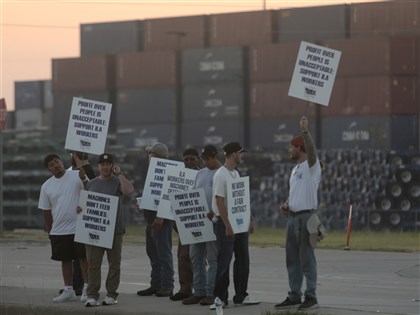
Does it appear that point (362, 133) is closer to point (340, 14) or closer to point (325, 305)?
point (340, 14)

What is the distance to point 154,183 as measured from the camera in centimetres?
1370

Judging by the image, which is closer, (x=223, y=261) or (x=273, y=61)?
(x=223, y=261)

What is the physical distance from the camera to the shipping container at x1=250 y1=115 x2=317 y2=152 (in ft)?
151

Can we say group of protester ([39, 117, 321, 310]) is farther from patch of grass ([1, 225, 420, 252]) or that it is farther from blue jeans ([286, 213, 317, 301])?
patch of grass ([1, 225, 420, 252])

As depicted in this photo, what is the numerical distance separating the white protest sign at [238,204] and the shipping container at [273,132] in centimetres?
3313

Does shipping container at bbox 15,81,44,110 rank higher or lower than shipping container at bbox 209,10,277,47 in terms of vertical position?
lower

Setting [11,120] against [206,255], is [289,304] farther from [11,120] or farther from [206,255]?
[11,120]

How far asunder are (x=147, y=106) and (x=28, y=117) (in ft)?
57.7

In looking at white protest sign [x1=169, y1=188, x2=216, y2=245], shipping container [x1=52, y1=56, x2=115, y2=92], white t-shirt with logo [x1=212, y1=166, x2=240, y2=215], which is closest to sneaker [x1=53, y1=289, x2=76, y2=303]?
white protest sign [x1=169, y1=188, x2=216, y2=245]

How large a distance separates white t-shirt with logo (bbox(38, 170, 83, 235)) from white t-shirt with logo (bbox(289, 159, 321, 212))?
8.78 ft

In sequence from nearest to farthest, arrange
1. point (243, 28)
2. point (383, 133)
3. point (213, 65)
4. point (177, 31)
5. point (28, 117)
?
1. point (383, 133)
2. point (213, 65)
3. point (243, 28)
4. point (177, 31)
5. point (28, 117)

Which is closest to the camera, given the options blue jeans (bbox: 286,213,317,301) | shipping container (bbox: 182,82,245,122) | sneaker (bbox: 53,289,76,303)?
blue jeans (bbox: 286,213,317,301)

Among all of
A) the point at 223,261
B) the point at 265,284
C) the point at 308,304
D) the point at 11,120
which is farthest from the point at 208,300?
the point at 11,120

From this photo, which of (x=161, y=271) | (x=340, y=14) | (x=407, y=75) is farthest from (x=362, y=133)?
(x=161, y=271)
